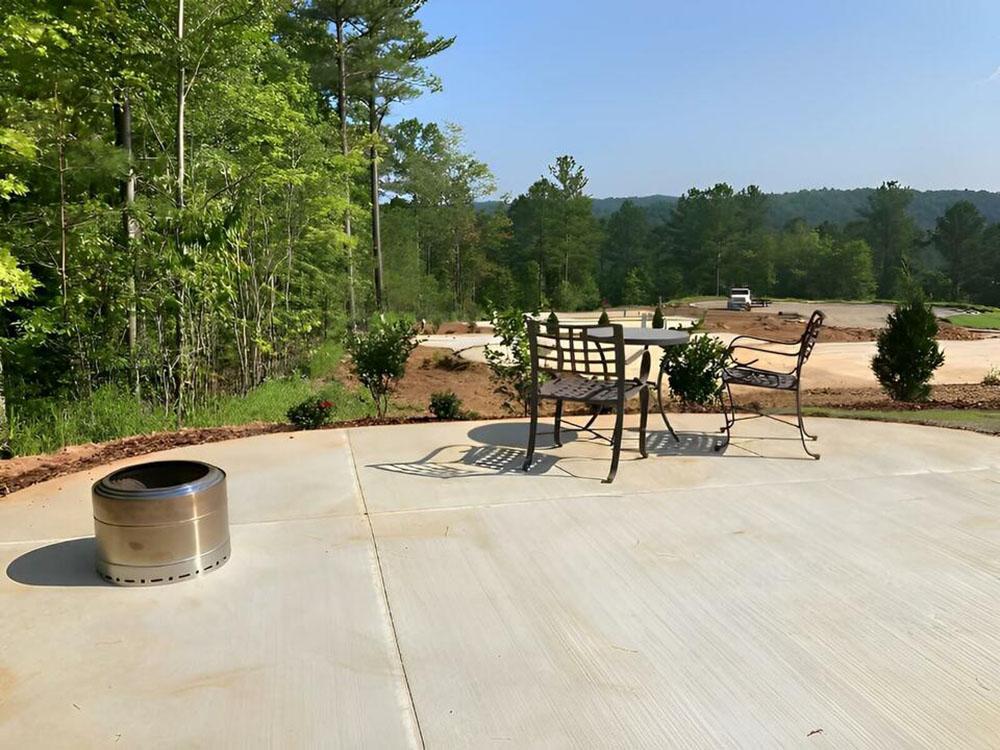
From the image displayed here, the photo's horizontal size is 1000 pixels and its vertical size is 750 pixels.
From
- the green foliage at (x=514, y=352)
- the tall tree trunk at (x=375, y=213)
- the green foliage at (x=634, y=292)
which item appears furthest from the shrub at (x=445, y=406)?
the green foliage at (x=634, y=292)

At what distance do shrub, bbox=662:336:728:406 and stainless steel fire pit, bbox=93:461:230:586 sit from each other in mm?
4235

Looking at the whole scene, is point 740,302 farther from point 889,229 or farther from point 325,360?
point 889,229

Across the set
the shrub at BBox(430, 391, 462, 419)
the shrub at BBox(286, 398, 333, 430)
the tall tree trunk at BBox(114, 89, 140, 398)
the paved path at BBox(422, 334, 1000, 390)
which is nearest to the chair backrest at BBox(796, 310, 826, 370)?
→ the shrub at BBox(430, 391, 462, 419)

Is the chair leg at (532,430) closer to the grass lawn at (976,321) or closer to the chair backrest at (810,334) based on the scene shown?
the chair backrest at (810,334)

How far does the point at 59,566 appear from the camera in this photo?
2.76m

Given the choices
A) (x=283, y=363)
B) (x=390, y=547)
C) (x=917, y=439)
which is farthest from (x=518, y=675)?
(x=283, y=363)

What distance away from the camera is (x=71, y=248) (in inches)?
219

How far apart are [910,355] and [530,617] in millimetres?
7155

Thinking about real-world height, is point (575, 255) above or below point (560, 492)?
above

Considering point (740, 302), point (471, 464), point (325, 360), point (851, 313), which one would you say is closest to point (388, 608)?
point (471, 464)

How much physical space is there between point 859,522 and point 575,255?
49.5 meters

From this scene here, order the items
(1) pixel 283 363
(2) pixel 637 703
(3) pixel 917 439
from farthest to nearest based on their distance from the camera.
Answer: (1) pixel 283 363, (3) pixel 917 439, (2) pixel 637 703

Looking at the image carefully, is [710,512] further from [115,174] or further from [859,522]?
[115,174]

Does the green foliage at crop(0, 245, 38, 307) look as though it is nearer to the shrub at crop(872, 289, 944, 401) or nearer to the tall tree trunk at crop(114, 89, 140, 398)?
the tall tree trunk at crop(114, 89, 140, 398)
